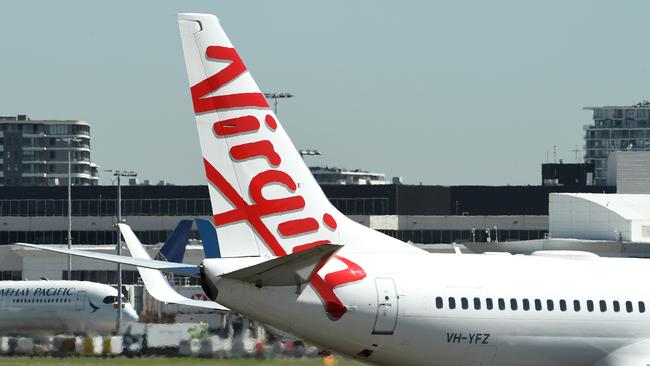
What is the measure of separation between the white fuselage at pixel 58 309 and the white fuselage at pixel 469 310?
170 ft

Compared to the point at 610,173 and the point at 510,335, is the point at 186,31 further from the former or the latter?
the point at 610,173

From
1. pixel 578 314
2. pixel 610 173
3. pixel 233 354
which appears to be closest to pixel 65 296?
pixel 233 354

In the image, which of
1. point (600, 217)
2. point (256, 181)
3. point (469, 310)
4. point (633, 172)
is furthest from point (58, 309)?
point (633, 172)

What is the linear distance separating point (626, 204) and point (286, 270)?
82.0 metres

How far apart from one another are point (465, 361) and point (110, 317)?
53203 millimetres

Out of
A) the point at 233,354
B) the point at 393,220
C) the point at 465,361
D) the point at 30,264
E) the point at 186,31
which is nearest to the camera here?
the point at 186,31

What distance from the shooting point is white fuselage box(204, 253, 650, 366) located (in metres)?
36.5

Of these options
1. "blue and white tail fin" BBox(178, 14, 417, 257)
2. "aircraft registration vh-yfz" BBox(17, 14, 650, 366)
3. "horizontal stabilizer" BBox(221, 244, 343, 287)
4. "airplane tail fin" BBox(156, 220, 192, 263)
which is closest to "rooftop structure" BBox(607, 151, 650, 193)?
"airplane tail fin" BBox(156, 220, 192, 263)

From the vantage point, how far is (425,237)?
159750 mm

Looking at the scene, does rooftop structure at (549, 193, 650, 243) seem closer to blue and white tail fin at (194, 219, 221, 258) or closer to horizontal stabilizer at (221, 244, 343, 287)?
blue and white tail fin at (194, 219, 221, 258)

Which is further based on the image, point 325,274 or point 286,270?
point 325,274

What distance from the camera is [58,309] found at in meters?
91.1

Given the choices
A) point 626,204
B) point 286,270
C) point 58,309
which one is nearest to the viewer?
point 286,270

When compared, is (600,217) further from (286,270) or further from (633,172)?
(286,270)
